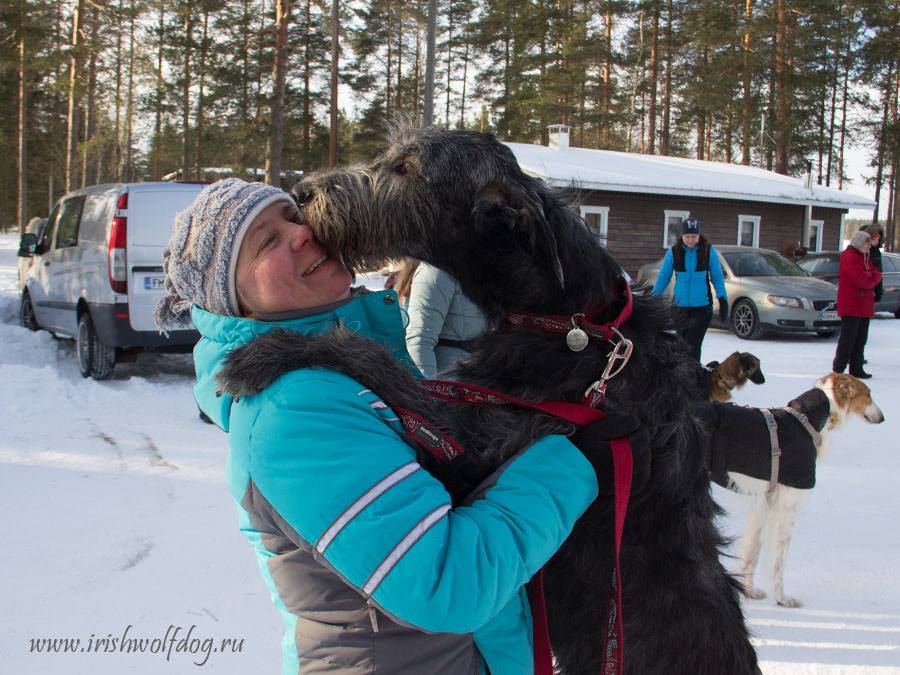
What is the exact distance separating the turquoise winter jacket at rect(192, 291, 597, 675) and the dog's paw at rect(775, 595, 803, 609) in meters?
2.78

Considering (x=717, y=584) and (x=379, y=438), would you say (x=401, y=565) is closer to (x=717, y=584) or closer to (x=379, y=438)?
(x=379, y=438)

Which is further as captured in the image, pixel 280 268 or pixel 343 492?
pixel 280 268

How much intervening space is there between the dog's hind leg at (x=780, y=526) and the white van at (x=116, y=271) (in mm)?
5038

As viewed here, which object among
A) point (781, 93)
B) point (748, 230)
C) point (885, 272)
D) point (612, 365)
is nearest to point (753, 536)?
point (612, 365)

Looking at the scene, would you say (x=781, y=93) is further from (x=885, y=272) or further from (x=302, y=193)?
(x=302, y=193)

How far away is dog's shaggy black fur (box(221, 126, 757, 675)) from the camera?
4.92 ft

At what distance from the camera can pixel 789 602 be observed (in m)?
3.64

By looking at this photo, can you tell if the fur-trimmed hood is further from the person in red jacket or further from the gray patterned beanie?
the person in red jacket

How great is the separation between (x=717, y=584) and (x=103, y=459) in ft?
15.2

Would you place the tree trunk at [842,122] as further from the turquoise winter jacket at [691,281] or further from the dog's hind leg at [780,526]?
the dog's hind leg at [780,526]

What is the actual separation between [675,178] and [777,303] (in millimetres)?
9809

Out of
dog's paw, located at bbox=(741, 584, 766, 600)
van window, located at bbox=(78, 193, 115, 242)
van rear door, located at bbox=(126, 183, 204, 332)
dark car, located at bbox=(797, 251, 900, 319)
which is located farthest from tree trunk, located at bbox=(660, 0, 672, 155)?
dog's paw, located at bbox=(741, 584, 766, 600)

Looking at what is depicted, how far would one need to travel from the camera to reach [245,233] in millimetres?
1449

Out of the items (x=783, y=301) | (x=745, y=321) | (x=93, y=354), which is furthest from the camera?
(x=745, y=321)
